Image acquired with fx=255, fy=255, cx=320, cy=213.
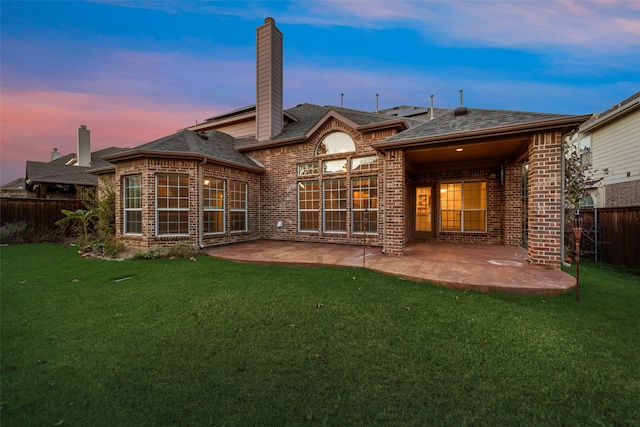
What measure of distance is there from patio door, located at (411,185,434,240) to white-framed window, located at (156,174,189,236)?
8.81 m

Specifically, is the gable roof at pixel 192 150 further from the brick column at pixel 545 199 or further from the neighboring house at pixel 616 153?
the neighboring house at pixel 616 153

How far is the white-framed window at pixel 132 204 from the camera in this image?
29.4 feet

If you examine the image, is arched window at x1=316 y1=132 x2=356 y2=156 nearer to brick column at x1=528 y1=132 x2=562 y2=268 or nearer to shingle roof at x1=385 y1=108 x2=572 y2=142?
shingle roof at x1=385 y1=108 x2=572 y2=142

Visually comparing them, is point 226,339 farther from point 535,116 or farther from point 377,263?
point 535,116

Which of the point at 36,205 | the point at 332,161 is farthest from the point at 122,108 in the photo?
the point at 332,161

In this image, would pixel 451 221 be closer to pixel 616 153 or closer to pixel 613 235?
pixel 613 235

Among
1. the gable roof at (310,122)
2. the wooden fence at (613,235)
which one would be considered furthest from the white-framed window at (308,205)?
the wooden fence at (613,235)

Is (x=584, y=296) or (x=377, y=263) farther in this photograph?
(x=377, y=263)

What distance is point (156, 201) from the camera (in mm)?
8539

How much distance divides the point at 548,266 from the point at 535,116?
3.45 m

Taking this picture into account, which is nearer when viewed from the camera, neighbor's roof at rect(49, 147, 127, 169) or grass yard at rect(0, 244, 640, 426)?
grass yard at rect(0, 244, 640, 426)

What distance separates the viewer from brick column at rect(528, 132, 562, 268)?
17.9ft

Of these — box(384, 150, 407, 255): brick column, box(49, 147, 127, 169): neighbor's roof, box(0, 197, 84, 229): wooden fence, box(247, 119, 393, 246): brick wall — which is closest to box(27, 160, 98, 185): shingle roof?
box(49, 147, 127, 169): neighbor's roof

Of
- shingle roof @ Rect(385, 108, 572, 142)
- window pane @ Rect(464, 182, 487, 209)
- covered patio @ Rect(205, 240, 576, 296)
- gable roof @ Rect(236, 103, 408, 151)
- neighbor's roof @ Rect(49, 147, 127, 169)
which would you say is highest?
neighbor's roof @ Rect(49, 147, 127, 169)
